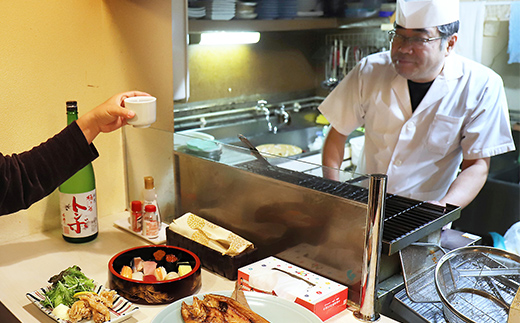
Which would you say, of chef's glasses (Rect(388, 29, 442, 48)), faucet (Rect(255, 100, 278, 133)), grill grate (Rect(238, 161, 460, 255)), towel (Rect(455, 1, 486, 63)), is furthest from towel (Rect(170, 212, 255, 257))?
towel (Rect(455, 1, 486, 63))

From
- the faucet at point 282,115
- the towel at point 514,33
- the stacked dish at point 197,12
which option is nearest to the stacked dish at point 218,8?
the stacked dish at point 197,12

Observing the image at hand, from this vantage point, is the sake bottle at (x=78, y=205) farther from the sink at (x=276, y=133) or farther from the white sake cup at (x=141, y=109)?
the sink at (x=276, y=133)

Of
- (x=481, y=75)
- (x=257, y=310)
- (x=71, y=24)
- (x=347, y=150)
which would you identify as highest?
(x=71, y=24)

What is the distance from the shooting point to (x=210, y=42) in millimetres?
2523

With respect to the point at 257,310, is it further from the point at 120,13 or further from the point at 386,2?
the point at 386,2

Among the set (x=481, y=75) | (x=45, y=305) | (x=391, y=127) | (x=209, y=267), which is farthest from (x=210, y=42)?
(x=45, y=305)

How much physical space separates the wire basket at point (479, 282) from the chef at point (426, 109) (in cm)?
59

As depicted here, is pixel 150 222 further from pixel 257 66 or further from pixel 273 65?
pixel 273 65

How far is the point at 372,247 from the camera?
0.96 meters

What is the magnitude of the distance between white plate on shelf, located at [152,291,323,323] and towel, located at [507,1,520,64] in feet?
6.98

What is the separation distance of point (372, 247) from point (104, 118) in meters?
0.67

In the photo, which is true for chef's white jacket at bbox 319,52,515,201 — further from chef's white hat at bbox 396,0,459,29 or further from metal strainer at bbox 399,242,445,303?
metal strainer at bbox 399,242,445,303

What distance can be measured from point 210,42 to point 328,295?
1.81 meters

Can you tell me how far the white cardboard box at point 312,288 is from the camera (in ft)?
3.22
